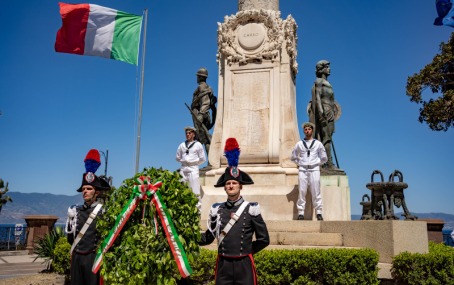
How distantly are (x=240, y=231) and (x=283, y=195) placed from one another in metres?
5.87

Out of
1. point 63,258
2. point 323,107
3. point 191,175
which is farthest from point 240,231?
point 323,107

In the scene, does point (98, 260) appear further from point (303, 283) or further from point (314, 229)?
point (314, 229)

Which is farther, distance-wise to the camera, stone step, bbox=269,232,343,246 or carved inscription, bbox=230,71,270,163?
carved inscription, bbox=230,71,270,163

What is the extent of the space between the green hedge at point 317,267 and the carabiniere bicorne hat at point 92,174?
2.49 meters

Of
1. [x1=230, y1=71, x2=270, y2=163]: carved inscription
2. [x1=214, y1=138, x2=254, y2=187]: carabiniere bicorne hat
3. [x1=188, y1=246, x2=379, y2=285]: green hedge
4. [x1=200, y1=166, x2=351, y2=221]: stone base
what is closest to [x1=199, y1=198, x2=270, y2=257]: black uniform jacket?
[x1=214, y1=138, x2=254, y2=187]: carabiniere bicorne hat

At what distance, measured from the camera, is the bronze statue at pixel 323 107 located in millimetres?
11711

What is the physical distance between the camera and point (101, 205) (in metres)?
4.95

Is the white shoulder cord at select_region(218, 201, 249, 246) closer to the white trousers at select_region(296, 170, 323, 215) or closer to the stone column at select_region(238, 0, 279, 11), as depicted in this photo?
the white trousers at select_region(296, 170, 323, 215)

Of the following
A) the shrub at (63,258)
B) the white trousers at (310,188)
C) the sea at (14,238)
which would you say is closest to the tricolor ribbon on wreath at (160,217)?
the shrub at (63,258)

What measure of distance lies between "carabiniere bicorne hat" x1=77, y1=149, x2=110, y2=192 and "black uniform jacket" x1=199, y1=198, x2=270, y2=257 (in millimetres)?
1348

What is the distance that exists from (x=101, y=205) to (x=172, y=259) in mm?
1285

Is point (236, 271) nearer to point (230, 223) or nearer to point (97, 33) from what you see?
point (230, 223)

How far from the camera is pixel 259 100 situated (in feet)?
37.9

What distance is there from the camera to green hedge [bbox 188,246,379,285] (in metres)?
6.44
